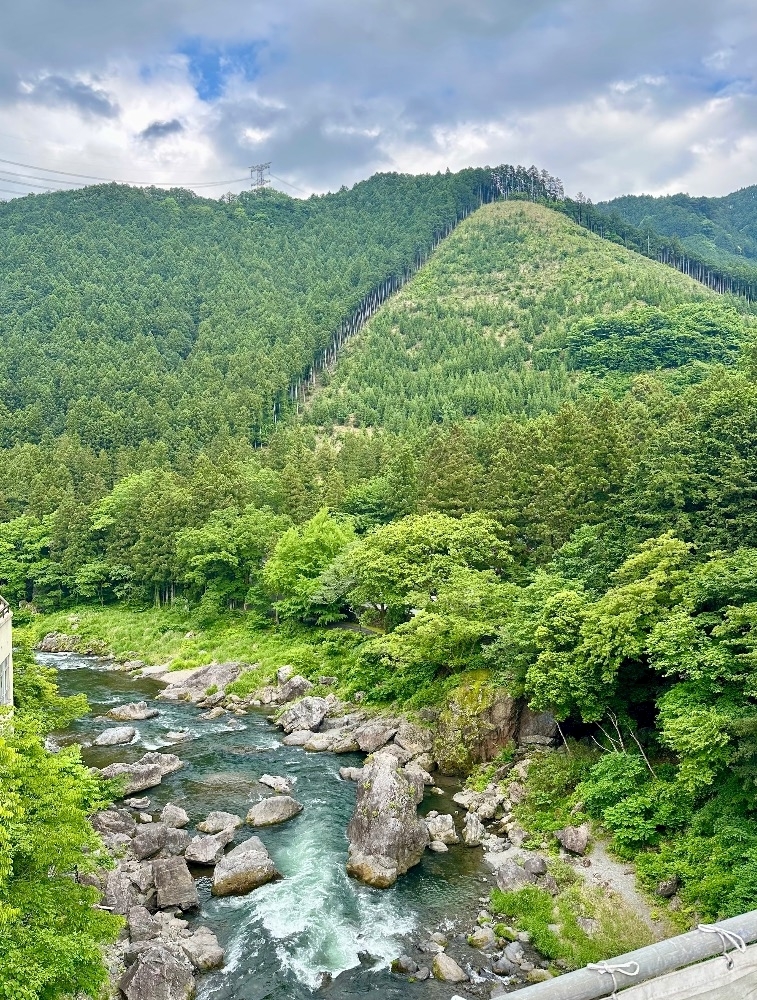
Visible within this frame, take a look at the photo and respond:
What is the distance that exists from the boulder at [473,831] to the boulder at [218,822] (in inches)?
358

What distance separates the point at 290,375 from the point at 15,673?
10172 cm

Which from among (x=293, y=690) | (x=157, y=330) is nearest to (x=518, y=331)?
(x=157, y=330)

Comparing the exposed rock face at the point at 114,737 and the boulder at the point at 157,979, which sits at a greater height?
the boulder at the point at 157,979

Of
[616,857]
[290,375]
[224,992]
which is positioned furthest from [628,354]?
[224,992]

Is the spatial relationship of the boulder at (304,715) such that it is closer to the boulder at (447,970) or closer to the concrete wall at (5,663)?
the concrete wall at (5,663)

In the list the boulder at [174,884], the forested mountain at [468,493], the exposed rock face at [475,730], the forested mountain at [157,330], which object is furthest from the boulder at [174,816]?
the forested mountain at [157,330]

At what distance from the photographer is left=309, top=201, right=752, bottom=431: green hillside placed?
105250 millimetres

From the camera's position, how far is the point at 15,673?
28.5 metres

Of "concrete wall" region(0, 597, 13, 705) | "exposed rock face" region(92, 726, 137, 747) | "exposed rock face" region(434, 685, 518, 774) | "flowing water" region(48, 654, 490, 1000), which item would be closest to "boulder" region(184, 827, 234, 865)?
"flowing water" region(48, 654, 490, 1000)

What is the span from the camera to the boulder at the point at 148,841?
25750mm

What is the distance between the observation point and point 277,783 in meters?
32.2

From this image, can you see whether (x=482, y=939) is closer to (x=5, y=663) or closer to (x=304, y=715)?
(x=5, y=663)

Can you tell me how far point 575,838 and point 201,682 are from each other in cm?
2960

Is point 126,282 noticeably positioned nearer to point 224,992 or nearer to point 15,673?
point 15,673
